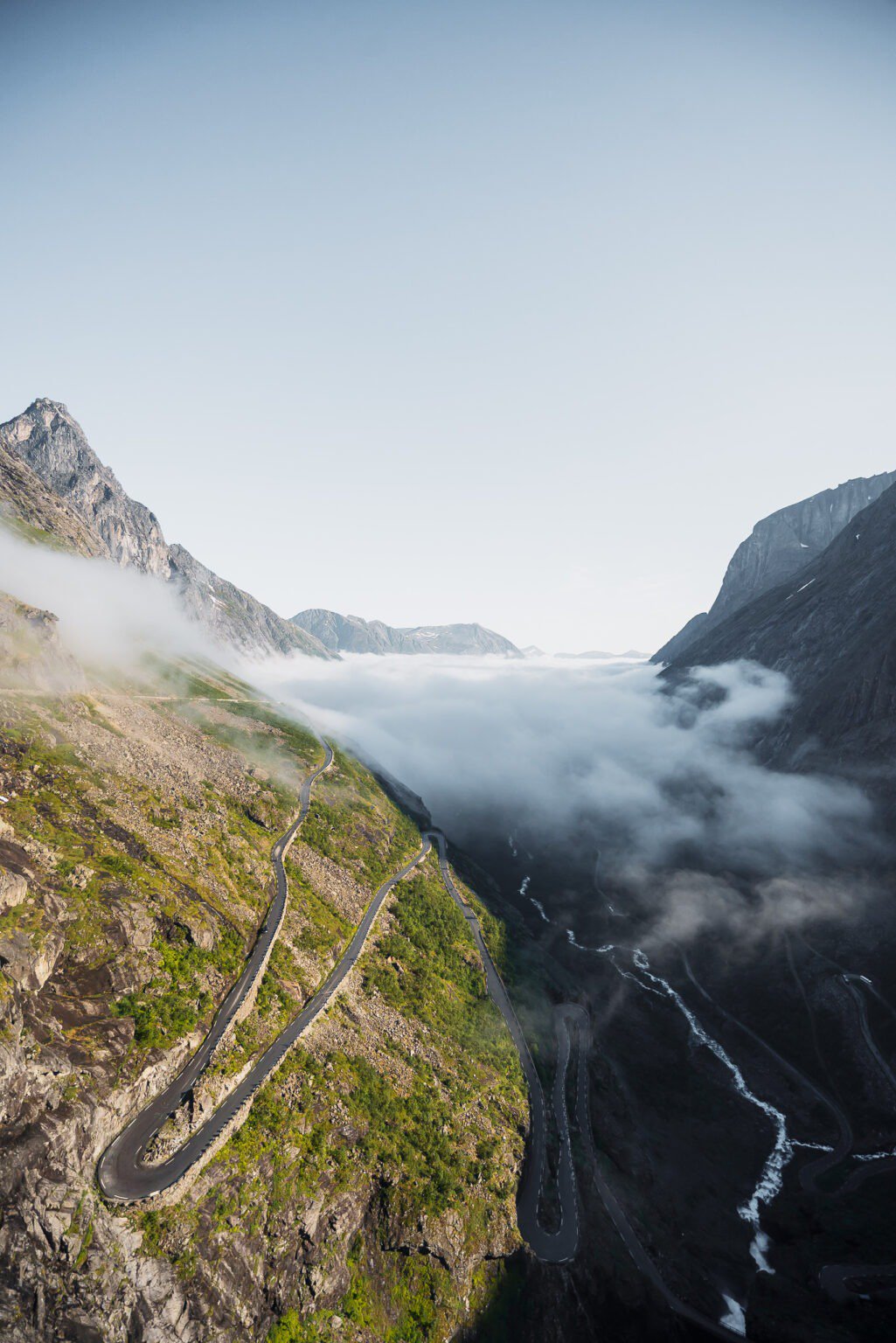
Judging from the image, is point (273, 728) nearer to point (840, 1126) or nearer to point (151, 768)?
point (151, 768)

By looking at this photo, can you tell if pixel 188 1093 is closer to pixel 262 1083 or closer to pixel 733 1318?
pixel 262 1083

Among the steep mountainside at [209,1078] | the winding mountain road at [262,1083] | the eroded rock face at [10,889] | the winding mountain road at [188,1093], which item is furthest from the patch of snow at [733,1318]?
the eroded rock face at [10,889]

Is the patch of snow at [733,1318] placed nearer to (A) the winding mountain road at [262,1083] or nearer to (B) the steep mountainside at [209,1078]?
(A) the winding mountain road at [262,1083]

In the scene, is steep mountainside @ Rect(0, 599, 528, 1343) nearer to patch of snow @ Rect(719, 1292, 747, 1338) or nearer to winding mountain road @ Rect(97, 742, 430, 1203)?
winding mountain road @ Rect(97, 742, 430, 1203)

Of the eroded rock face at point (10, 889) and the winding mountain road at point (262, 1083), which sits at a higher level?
the eroded rock face at point (10, 889)

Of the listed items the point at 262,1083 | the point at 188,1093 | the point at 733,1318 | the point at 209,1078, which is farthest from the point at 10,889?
the point at 733,1318

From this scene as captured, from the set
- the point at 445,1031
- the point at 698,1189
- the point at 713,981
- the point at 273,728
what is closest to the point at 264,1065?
the point at 445,1031
